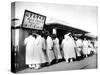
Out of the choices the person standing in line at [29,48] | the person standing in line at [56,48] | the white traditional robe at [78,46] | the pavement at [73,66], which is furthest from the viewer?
the white traditional robe at [78,46]

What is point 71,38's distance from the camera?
6.23 m

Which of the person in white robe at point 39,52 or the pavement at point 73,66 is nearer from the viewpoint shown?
the person in white robe at point 39,52

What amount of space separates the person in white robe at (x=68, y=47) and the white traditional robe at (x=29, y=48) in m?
0.77

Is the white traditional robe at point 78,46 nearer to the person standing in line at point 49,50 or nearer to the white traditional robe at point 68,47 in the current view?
the white traditional robe at point 68,47

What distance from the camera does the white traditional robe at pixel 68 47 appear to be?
6.12 meters

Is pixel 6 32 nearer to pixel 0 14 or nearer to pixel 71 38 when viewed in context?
pixel 0 14

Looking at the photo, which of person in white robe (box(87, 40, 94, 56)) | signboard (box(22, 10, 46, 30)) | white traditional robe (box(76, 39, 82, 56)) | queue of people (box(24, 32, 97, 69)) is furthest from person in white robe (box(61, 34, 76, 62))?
signboard (box(22, 10, 46, 30))

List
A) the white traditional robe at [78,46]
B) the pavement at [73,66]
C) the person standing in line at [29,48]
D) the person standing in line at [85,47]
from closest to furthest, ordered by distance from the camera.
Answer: the person standing in line at [29,48]
the pavement at [73,66]
the white traditional robe at [78,46]
the person standing in line at [85,47]

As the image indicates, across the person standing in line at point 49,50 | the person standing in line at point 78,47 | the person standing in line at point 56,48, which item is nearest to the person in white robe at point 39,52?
the person standing in line at point 49,50

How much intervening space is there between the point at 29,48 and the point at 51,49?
550 mm

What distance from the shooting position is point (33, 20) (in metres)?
5.79

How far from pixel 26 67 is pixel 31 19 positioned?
104 centimetres

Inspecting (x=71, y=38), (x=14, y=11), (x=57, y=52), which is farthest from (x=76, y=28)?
(x=14, y=11)

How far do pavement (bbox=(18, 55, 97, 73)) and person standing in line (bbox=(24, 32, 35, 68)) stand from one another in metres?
0.17
